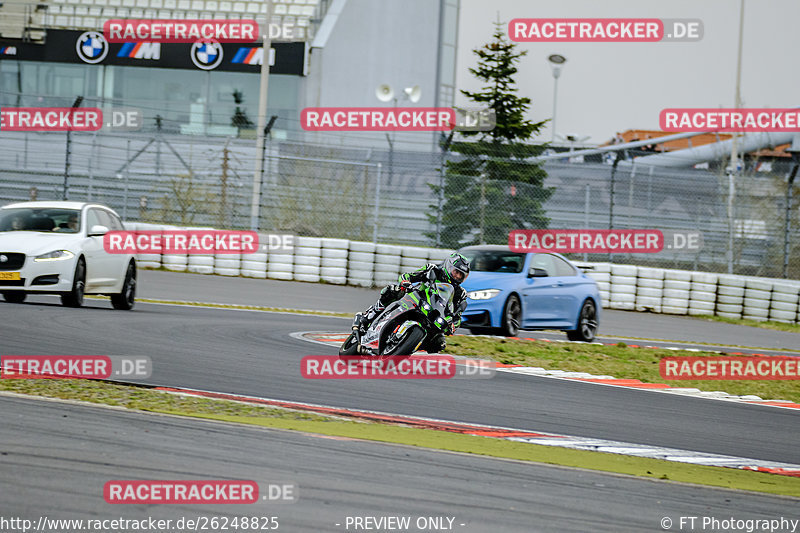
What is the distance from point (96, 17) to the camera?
34.8m

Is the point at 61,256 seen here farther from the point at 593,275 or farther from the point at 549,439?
the point at 593,275

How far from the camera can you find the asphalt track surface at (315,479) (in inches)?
181

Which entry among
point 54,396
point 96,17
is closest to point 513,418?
point 54,396

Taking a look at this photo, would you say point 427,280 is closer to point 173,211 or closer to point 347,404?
point 347,404

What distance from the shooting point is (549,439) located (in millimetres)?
7352

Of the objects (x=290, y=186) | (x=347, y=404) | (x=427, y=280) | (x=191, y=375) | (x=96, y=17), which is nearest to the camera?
(x=347, y=404)

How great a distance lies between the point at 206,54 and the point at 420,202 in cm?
1509

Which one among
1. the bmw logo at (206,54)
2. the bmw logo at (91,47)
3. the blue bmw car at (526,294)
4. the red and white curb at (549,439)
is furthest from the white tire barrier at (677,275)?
the bmw logo at (91,47)

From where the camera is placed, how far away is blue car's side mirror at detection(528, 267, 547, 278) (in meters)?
14.1

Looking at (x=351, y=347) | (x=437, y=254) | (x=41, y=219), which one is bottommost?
(x=351, y=347)

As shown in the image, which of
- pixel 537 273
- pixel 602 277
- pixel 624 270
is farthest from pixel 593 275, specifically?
pixel 537 273

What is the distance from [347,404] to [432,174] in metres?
13.6

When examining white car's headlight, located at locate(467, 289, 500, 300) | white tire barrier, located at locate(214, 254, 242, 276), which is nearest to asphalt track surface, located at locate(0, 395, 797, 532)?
white car's headlight, located at locate(467, 289, 500, 300)

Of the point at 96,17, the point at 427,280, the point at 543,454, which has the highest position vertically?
the point at 96,17
